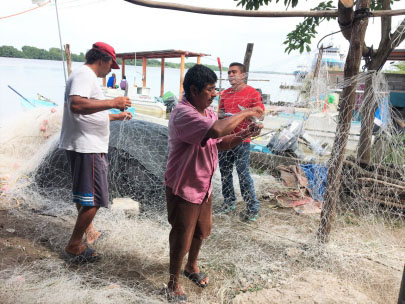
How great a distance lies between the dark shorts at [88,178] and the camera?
104 inches

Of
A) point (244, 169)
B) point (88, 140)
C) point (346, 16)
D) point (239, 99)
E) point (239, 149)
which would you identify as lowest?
point (244, 169)

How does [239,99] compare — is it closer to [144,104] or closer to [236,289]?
[236,289]

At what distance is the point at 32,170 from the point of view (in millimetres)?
4484

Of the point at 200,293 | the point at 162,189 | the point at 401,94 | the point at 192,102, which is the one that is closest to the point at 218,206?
the point at 162,189

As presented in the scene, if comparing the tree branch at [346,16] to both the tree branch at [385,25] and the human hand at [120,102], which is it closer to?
the tree branch at [385,25]

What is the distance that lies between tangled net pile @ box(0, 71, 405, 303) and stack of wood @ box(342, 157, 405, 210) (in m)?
0.02

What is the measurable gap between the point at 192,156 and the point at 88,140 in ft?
3.29

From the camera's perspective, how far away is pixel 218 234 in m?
3.51

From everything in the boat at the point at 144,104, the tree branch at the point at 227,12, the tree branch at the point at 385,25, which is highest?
the tree branch at the point at 385,25

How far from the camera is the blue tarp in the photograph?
12.9 ft

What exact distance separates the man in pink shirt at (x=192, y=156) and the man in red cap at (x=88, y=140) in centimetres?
71

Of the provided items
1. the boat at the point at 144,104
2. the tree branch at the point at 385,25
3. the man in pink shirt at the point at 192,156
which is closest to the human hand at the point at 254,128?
the man in pink shirt at the point at 192,156

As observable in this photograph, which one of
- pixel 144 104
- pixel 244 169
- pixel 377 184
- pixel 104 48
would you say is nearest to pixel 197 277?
pixel 244 169

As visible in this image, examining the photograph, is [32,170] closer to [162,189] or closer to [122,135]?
[122,135]
